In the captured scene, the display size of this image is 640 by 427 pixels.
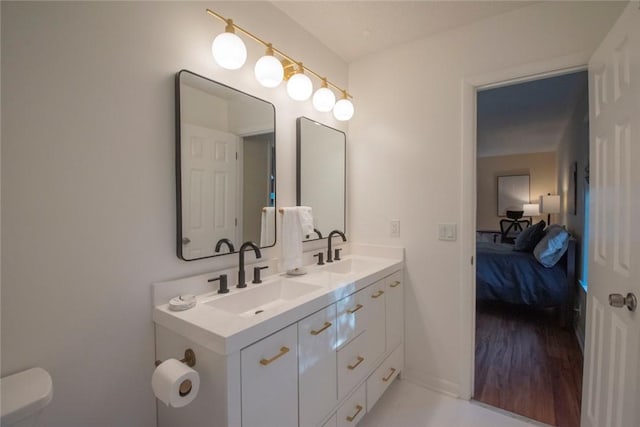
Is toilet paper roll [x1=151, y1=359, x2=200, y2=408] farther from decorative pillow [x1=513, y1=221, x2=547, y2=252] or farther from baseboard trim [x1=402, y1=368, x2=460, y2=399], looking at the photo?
decorative pillow [x1=513, y1=221, x2=547, y2=252]

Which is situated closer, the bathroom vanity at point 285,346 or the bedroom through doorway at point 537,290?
the bathroom vanity at point 285,346

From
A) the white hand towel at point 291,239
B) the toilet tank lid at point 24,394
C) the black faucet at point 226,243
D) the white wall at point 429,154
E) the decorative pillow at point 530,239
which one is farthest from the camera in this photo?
the decorative pillow at point 530,239

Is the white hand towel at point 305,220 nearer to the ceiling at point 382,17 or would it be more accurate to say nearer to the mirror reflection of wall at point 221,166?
the mirror reflection of wall at point 221,166

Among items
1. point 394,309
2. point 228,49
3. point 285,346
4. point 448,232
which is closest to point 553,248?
point 448,232

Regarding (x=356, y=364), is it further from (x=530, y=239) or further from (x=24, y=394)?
(x=530, y=239)

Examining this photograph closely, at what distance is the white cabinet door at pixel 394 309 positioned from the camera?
1.89 m

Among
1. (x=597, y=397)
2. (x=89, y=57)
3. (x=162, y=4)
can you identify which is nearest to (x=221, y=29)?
(x=162, y=4)

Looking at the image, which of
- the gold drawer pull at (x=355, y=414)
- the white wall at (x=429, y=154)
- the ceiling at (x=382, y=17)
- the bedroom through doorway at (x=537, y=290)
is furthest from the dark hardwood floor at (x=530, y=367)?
the ceiling at (x=382, y=17)

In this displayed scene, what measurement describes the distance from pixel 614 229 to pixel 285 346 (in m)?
1.36

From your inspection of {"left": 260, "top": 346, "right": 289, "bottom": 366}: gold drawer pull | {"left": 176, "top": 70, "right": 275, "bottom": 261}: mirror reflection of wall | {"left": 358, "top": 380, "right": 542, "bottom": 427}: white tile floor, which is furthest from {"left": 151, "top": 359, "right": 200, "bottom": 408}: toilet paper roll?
{"left": 358, "top": 380, "right": 542, "bottom": 427}: white tile floor

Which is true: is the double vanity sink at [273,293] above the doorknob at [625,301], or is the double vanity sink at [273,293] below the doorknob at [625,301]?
below

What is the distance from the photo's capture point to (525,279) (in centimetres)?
309

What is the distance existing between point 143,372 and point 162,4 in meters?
1.47

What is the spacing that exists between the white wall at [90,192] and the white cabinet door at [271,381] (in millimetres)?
481
